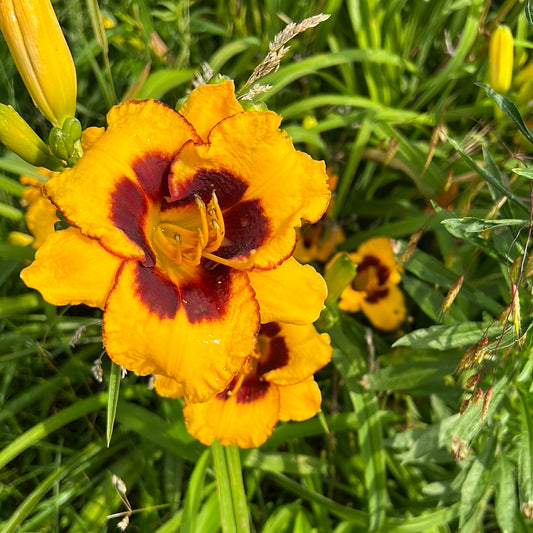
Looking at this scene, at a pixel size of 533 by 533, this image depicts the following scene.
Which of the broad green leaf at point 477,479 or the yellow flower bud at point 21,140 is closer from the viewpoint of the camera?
the yellow flower bud at point 21,140

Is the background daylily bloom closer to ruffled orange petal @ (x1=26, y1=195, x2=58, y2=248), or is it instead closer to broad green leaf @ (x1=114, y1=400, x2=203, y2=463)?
broad green leaf @ (x1=114, y1=400, x2=203, y2=463)

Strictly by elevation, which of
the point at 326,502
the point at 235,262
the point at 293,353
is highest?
the point at 235,262

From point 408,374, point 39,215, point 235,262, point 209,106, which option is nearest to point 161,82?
point 39,215

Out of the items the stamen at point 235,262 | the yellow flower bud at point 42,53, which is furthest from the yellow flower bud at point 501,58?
the yellow flower bud at point 42,53

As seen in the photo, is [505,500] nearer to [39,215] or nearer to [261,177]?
[261,177]

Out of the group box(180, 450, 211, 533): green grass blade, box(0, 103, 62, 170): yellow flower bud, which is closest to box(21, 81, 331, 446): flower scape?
box(0, 103, 62, 170): yellow flower bud

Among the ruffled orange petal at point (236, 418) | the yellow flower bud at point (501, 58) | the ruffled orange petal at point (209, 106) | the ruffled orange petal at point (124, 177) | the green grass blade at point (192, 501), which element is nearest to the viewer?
the ruffled orange petal at point (124, 177)

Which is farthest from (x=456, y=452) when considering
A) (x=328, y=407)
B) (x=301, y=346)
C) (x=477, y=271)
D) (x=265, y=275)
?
(x=477, y=271)

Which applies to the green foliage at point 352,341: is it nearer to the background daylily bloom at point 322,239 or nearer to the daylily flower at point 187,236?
the background daylily bloom at point 322,239
